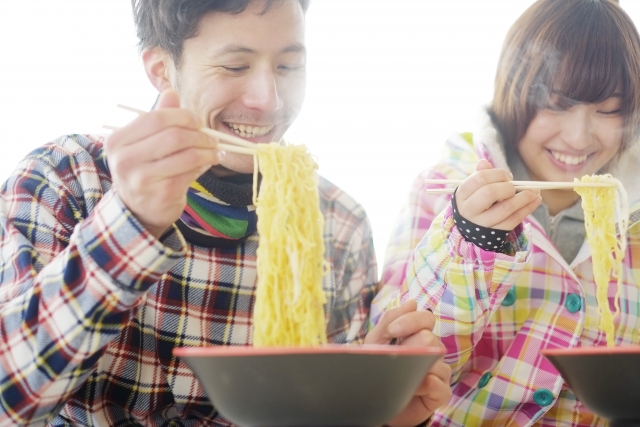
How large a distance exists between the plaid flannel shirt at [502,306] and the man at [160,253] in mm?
178

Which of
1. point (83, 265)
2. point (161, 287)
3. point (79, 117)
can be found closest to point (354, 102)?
point (79, 117)

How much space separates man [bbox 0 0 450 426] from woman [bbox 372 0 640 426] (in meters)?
0.20

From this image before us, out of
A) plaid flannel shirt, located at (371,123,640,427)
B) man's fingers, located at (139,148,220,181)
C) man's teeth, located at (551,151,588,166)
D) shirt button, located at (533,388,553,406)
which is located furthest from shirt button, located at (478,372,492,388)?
man's fingers, located at (139,148,220,181)

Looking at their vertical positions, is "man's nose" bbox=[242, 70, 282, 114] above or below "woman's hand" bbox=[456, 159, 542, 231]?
above

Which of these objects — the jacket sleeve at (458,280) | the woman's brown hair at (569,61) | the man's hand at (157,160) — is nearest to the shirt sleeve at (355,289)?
the jacket sleeve at (458,280)

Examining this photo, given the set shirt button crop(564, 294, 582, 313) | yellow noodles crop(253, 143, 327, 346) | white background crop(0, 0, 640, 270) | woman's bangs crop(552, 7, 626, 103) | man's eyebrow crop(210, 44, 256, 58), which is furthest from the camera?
white background crop(0, 0, 640, 270)

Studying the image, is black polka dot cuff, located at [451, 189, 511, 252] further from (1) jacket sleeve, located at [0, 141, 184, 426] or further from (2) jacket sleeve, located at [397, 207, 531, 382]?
(1) jacket sleeve, located at [0, 141, 184, 426]

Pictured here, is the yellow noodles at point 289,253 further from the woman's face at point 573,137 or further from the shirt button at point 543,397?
the woman's face at point 573,137

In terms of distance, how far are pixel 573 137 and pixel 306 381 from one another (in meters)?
1.25

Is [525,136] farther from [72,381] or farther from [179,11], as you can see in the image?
[72,381]

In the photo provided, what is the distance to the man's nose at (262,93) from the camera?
4.97 ft

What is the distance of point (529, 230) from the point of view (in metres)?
1.64

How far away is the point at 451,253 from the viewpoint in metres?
1.57

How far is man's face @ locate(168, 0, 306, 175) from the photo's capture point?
1.51m
